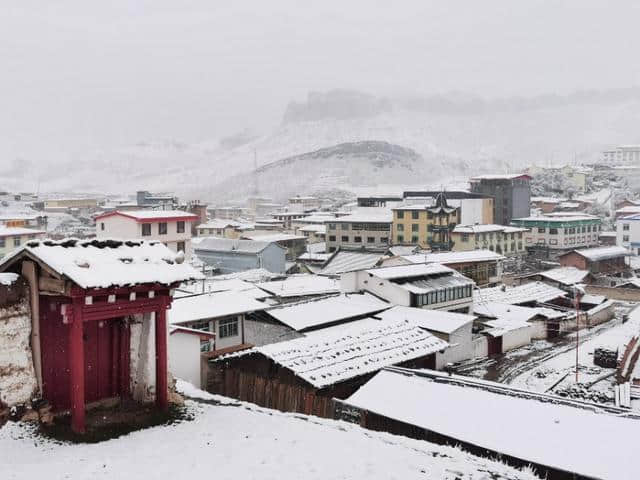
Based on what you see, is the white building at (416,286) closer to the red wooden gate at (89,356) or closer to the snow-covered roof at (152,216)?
the snow-covered roof at (152,216)

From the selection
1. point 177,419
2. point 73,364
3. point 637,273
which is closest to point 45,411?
point 73,364

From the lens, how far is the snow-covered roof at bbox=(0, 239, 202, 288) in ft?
32.9

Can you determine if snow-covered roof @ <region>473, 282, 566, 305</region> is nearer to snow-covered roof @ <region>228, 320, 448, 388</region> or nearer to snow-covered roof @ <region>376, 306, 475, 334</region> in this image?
snow-covered roof @ <region>376, 306, 475, 334</region>

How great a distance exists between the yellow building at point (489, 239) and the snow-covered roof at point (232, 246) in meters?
21.2

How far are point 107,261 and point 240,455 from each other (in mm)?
4236

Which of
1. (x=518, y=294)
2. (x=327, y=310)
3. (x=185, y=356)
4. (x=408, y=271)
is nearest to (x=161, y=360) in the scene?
(x=185, y=356)

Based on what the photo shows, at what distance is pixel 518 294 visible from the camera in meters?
44.8

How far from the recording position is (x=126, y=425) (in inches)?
419

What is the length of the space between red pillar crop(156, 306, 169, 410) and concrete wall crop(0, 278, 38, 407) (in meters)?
2.26

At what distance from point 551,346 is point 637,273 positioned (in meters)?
34.4

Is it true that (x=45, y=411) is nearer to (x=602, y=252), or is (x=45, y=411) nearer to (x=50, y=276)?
(x=50, y=276)

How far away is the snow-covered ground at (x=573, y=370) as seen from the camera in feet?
87.8

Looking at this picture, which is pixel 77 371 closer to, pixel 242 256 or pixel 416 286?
pixel 416 286

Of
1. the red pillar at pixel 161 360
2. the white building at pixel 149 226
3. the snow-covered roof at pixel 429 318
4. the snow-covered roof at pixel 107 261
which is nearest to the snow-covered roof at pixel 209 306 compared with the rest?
the snow-covered roof at pixel 429 318
